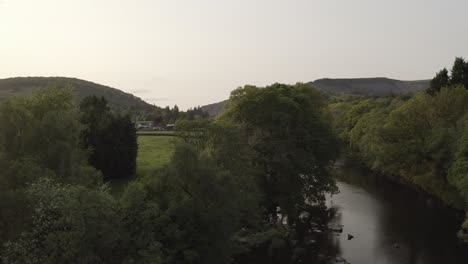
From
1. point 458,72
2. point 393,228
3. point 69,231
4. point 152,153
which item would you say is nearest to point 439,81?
point 458,72

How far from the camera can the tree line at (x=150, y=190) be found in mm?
20141

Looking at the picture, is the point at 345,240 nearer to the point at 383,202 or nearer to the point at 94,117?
the point at 383,202

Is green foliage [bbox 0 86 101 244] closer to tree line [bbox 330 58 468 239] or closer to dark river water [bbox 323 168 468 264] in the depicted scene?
dark river water [bbox 323 168 468 264]

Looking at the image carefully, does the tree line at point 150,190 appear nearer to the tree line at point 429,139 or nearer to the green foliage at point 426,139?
the tree line at point 429,139

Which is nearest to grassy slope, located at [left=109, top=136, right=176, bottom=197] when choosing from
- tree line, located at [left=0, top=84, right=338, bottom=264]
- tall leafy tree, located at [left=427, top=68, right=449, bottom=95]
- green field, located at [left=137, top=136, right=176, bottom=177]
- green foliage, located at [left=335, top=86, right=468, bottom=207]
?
green field, located at [left=137, top=136, right=176, bottom=177]

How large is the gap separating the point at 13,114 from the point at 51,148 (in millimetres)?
3010

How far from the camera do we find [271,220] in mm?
49094

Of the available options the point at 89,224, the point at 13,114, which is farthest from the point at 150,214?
the point at 13,114

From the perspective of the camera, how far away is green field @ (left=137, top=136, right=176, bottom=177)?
211ft

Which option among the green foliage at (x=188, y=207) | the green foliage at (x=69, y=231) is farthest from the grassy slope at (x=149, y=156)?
the green foliage at (x=69, y=231)

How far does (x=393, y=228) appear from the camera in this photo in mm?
47781

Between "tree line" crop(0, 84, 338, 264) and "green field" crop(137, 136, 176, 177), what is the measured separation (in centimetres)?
1489

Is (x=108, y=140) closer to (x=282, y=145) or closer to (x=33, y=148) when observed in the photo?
(x=282, y=145)

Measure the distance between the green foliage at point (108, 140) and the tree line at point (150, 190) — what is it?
17.6 metres
